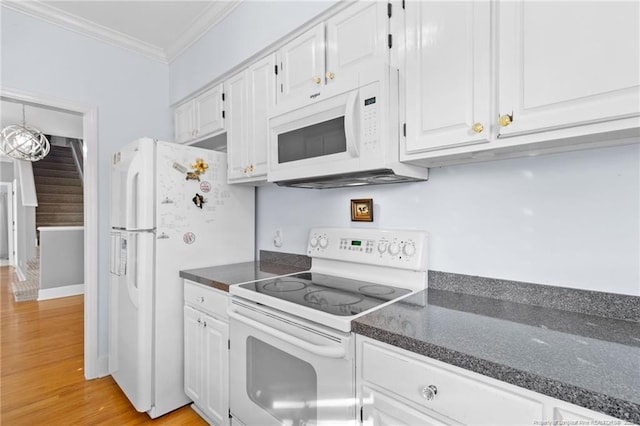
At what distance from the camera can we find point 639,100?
82 centimetres

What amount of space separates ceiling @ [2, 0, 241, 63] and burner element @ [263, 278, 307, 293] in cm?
189

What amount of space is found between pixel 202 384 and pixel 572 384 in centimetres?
179

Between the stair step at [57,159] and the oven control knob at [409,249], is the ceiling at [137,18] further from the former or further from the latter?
the stair step at [57,159]

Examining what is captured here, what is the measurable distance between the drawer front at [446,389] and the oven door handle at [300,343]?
0.30ft

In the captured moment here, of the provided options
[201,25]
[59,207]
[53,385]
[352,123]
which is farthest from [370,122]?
[59,207]

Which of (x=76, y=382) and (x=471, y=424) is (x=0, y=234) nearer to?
(x=76, y=382)

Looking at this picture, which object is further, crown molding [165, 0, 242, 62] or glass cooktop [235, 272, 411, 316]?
crown molding [165, 0, 242, 62]

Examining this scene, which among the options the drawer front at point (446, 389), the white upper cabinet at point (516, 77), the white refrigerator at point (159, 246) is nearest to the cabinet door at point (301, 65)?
the white upper cabinet at point (516, 77)

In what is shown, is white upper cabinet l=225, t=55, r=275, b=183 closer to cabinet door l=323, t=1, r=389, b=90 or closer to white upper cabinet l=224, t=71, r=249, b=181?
white upper cabinet l=224, t=71, r=249, b=181

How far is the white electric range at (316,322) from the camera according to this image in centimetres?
112

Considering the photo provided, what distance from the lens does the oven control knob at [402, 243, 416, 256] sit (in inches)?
57.2

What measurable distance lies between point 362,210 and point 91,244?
2.15 m

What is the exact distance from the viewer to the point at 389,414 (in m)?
0.98

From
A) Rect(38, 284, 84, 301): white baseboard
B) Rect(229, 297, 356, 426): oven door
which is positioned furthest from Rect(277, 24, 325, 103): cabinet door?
Rect(38, 284, 84, 301): white baseboard
